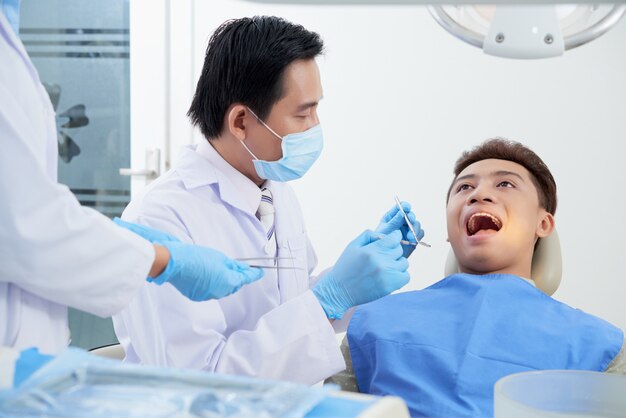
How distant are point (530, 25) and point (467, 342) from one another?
3.15 feet

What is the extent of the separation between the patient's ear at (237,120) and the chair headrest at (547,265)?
72 cm

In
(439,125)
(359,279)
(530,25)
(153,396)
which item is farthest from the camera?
(439,125)

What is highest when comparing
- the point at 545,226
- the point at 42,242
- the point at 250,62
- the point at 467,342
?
the point at 250,62

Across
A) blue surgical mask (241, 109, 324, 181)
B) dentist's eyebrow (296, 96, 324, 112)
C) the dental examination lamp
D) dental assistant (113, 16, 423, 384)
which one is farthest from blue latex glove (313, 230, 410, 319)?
the dental examination lamp

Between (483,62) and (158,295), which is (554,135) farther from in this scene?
(158,295)

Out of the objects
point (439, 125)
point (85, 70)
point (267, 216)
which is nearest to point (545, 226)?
point (267, 216)

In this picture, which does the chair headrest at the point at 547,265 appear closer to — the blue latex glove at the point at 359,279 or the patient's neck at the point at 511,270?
the patient's neck at the point at 511,270

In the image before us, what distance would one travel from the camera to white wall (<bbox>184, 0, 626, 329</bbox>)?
309 cm

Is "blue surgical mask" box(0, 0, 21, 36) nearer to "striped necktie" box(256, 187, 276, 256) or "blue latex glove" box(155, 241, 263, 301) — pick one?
"blue latex glove" box(155, 241, 263, 301)

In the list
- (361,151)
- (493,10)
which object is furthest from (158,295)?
(361,151)

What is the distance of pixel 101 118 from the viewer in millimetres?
3477

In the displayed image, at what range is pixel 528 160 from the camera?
2.15 metres

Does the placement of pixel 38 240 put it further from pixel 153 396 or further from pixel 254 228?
pixel 254 228

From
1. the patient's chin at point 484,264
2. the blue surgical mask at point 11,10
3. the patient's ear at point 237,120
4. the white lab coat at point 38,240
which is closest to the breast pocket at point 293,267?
the patient's ear at point 237,120
